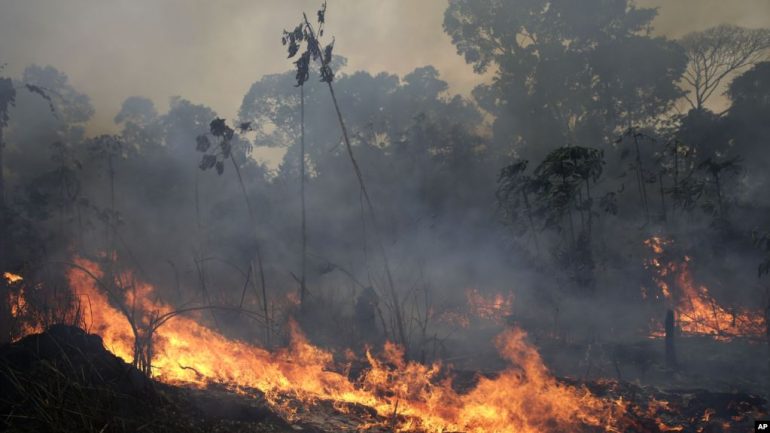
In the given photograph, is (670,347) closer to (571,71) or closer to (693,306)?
(693,306)

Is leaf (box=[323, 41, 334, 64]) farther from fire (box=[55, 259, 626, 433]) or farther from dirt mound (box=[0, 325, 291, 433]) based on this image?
dirt mound (box=[0, 325, 291, 433])

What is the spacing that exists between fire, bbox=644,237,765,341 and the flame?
15377mm

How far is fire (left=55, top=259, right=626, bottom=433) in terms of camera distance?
7.36m

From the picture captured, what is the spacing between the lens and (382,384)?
8.77m

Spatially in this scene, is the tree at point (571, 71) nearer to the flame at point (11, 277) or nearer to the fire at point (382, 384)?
the fire at point (382, 384)

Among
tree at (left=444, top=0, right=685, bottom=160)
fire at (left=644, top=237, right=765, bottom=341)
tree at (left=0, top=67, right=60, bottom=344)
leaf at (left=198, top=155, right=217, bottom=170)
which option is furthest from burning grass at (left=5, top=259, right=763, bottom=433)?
tree at (left=444, top=0, right=685, bottom=160)

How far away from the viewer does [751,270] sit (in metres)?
13.2

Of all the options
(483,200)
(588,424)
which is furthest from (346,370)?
(483,200)

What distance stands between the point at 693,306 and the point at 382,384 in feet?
33.0

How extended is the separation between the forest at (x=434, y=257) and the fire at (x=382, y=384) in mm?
54

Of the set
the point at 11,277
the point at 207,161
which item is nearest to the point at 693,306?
the point at 207,161

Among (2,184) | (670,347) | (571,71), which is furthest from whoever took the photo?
(571,71)

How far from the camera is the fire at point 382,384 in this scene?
24.1 ft

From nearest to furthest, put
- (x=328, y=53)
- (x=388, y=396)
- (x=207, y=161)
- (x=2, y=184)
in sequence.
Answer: (x=388, y=396) → (x=328, y=53) → (x=207, y=161) → (x=2, y=184)
